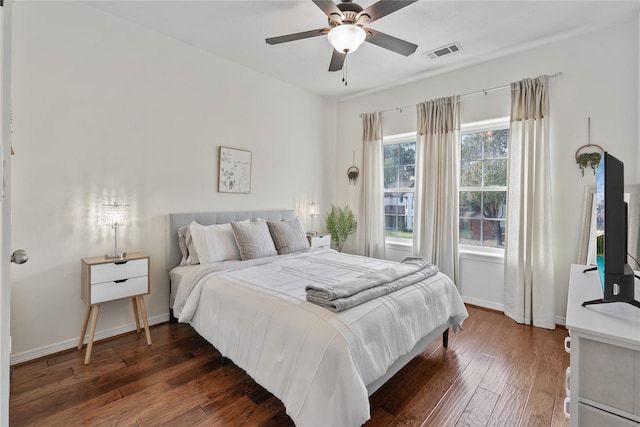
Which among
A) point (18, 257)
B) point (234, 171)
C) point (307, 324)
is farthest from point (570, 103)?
point (18, 257)

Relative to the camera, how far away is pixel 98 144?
8.89ft

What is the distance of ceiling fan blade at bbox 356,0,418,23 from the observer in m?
1.90

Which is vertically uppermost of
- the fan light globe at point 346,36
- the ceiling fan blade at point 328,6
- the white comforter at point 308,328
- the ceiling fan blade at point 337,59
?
the ceiling fan blade at point 328,6

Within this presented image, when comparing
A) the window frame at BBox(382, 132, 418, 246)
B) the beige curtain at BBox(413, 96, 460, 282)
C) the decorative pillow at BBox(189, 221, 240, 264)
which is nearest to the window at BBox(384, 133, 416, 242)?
the window frame at BBox(382, 132, 418, 246)

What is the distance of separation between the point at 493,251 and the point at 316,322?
2935 mm

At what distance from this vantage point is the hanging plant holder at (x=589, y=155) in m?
2.88

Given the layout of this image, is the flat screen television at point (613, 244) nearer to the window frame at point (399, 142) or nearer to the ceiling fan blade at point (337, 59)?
the ceiling fan blade at point (337, 59)

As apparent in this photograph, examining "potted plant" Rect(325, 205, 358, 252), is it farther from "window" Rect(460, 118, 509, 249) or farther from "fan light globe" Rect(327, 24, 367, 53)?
"fan light globe" Rect(327, 24, 367, 53)

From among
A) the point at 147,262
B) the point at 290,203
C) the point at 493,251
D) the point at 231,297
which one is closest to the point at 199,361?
the point at 231,297

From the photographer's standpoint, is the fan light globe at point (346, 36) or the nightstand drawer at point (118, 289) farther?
the nightstand drawer at point (118, 289)

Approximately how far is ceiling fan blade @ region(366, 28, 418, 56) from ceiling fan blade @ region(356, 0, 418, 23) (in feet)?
0.60

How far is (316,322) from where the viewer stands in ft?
5.39

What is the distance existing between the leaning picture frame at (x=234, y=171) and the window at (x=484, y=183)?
9.02ft

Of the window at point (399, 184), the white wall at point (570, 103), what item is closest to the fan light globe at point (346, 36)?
the white wall at point (570, 103)
